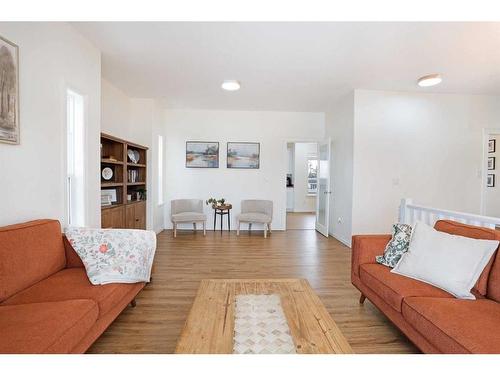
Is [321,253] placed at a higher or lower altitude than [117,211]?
lower

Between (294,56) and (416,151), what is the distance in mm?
2854

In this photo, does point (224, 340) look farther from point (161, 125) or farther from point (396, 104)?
point (161, 125)

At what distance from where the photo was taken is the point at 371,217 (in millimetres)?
4379

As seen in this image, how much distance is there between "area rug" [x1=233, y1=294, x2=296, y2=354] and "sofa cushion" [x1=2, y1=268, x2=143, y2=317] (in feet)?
2.62

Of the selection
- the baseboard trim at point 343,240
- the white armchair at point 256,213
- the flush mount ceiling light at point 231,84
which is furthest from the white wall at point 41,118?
the baseboard trim at point 343,240

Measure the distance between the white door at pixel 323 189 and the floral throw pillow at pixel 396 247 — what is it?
300 cm

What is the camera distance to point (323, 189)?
554 centimetres

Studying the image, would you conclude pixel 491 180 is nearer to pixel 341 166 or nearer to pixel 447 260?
pixel 341 166

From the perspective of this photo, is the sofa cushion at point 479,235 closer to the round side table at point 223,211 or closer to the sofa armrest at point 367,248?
the sofa armrest at point 367,248

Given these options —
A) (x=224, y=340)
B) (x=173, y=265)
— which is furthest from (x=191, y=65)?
(x=224, y=340)

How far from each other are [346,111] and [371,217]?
6.20 ft

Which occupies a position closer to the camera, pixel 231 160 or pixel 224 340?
pixel 224 340

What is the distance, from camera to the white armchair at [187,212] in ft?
16.5

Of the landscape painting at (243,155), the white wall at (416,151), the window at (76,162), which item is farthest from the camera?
the landscape painting at (243,155)
